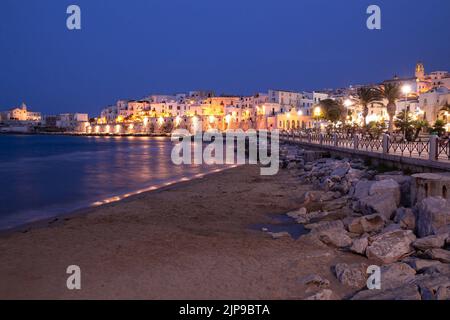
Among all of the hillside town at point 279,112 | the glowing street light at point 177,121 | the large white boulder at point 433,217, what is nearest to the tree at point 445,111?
the hillside town at point 279,112

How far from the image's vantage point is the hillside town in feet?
118

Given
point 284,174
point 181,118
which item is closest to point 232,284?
point 284,174

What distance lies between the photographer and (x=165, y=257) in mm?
7410

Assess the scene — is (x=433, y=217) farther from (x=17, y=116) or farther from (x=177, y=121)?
(x=17, y=116)

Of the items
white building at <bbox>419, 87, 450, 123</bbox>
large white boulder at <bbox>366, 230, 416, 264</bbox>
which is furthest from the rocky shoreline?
white building at <bbox>419, 87, 450, 123</bbox>

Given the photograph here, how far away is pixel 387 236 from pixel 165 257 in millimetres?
3800

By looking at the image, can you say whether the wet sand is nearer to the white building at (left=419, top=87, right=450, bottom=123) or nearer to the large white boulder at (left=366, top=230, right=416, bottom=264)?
the large white boulder at (left=366, top=230, right=416, bottom=264)

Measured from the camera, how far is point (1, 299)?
19.1 ft

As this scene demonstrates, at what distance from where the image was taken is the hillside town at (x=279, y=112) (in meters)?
36.0

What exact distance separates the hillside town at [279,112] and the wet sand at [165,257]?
1498 cm

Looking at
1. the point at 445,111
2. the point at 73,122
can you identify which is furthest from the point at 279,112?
the point at 73,122

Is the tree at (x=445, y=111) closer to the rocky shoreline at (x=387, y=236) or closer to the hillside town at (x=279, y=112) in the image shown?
the hillside town at (x=279, y=112)

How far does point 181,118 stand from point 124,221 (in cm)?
11005
